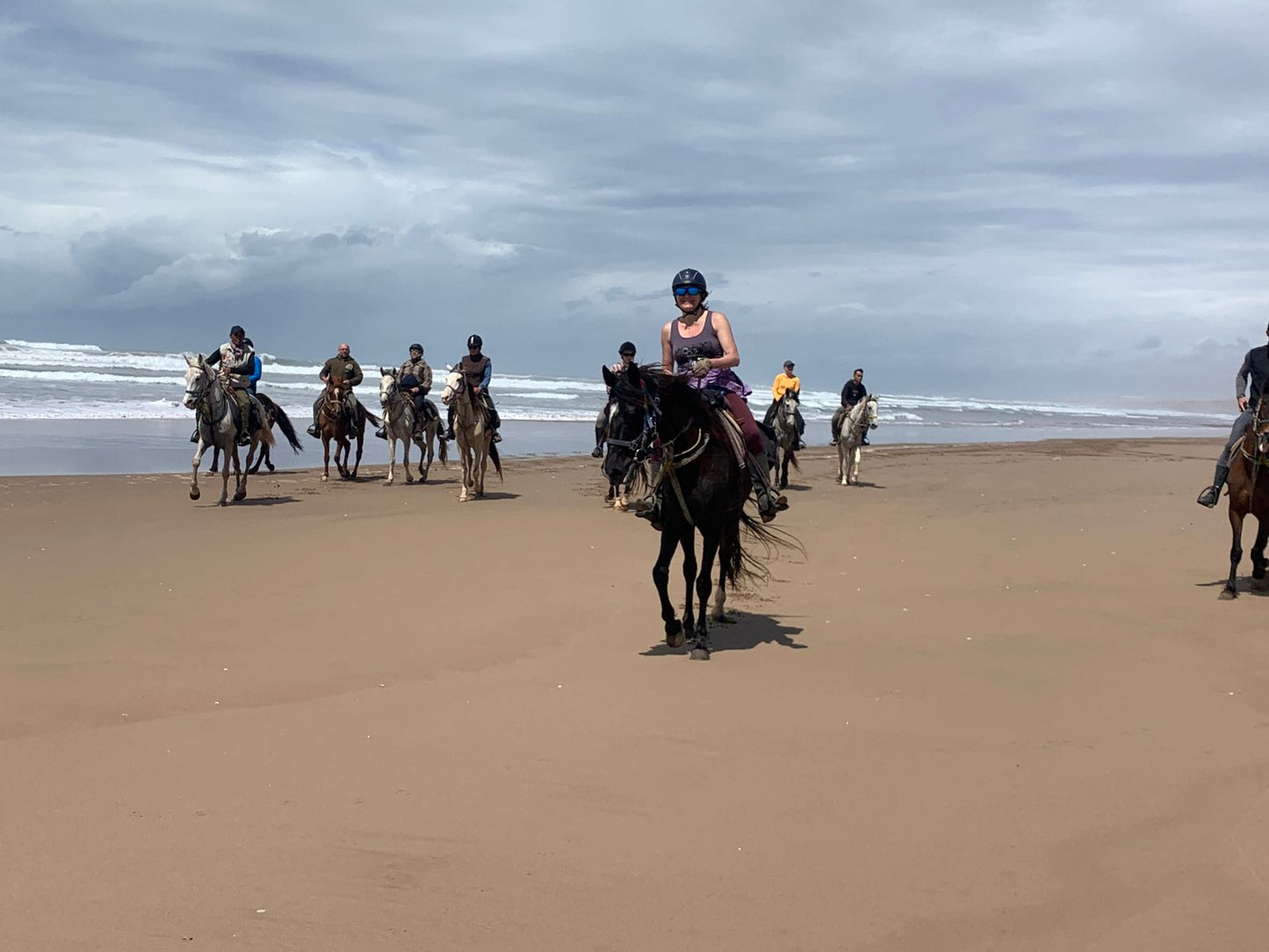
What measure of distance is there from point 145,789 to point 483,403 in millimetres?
13471

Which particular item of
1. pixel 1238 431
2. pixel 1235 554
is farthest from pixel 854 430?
pixel 1235 554

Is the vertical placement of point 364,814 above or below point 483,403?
below

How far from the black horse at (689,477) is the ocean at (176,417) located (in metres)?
15.5

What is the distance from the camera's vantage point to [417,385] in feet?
68.4

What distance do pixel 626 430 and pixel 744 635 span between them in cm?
190

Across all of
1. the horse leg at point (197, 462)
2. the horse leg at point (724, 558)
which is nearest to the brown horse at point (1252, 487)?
the horse leg at point (724, 558)

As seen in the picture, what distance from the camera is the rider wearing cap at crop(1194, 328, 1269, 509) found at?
10133mm

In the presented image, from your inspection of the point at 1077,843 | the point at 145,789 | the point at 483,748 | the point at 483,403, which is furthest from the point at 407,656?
the point at 483,403

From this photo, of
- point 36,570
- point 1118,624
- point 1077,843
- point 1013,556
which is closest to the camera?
point 1077,843

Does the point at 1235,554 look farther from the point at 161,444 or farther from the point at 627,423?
the point at 161,444

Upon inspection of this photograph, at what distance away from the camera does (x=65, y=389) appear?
42594 millimetres

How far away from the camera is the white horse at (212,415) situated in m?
16.5

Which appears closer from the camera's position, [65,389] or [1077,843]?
[1077,843]

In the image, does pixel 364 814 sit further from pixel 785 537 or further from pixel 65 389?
pixel 65 389
